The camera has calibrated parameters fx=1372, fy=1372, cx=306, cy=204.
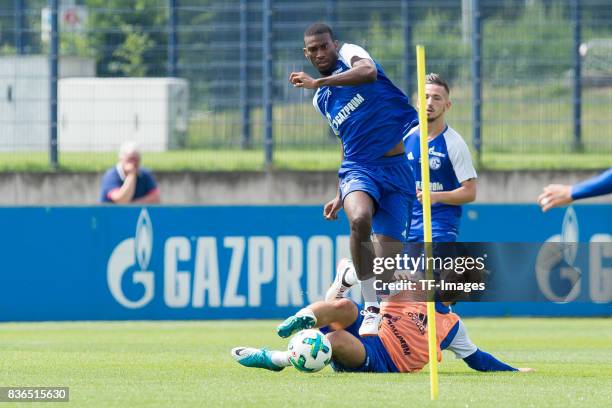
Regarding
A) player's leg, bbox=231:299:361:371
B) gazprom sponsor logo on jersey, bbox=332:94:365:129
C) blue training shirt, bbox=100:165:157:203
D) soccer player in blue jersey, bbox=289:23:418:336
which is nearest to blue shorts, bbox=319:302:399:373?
player's leg, bbox=231:299:361:371

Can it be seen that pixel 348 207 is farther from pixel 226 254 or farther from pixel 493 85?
pixel 493 85

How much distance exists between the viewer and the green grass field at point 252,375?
7.39 m

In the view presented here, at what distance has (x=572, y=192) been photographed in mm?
5977

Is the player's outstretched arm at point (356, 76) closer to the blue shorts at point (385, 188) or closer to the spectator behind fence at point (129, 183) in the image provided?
the blue shorts at point (385, 188)

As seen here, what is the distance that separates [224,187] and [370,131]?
975cm

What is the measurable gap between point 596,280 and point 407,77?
36.7ft

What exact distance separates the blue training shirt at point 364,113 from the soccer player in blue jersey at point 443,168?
0.27 metres

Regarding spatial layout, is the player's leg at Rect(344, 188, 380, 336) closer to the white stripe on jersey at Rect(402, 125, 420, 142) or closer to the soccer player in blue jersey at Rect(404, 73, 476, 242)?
the soccer player in blue jersey at Rect(404, 73, 476, 242)

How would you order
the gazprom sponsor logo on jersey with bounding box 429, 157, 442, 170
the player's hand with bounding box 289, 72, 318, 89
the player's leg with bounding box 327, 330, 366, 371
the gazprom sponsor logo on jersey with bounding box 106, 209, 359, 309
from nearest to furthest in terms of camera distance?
the player's leg with bounding box 327, 330, 366, 371
the player's hand with bounding box 289, 72, 318, 89
the gazprom sponsor logo on jersey with bounding box 429, 157, 442, 170
the gazprom sponsor logo on jersey with bounding box 106, 209, 359, 309

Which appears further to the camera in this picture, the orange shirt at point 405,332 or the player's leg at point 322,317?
the orange shirt at point 405,332

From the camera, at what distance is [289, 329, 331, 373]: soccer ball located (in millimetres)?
8336

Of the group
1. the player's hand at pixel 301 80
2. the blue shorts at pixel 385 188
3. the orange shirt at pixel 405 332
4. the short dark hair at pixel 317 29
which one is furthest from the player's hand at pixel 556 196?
the short dark hair at pixel 317 29

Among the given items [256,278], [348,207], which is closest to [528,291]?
[348,207]

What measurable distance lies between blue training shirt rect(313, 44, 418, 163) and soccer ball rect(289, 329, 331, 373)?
2046 millimetres
